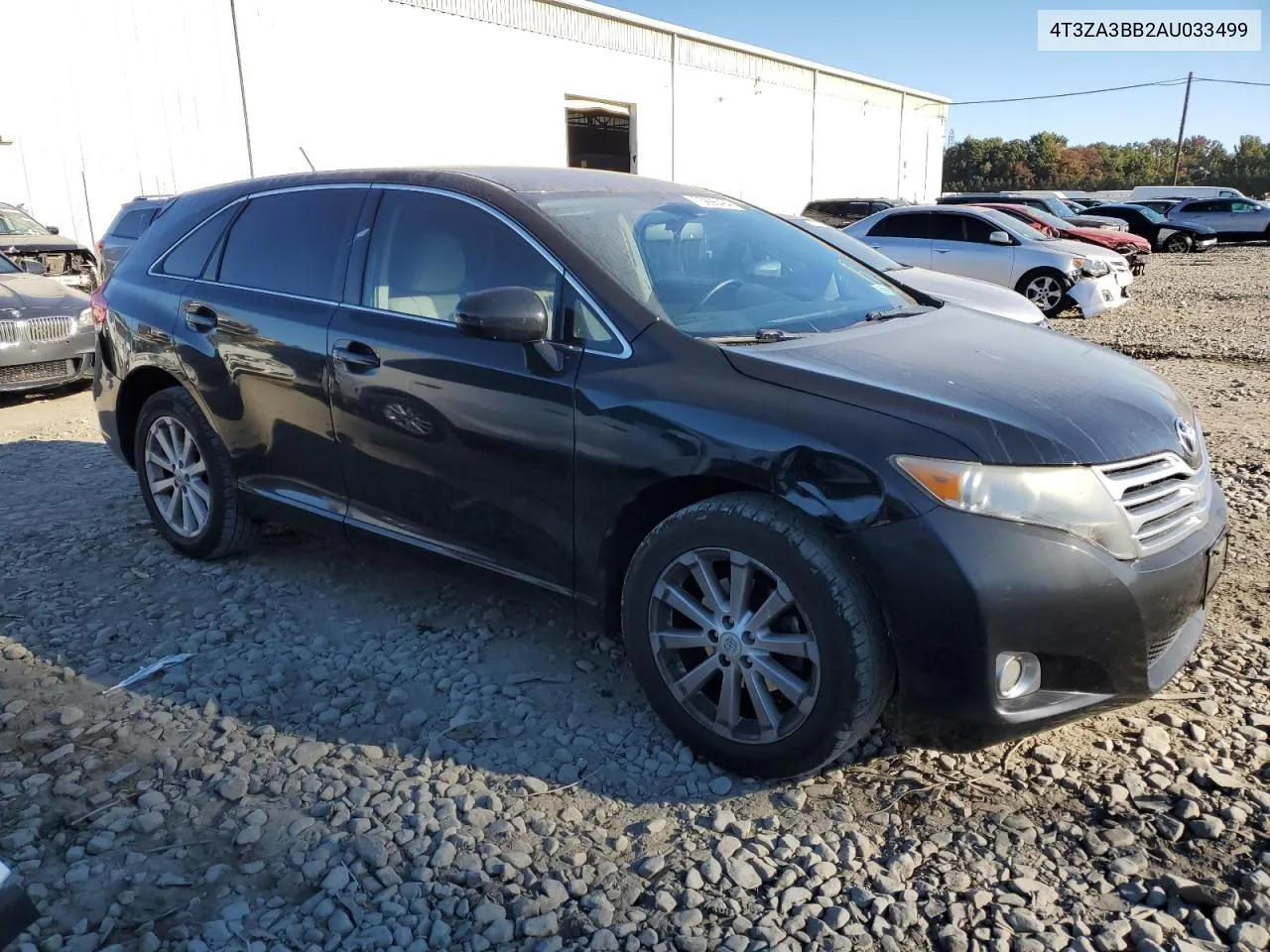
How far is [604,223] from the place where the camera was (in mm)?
3463

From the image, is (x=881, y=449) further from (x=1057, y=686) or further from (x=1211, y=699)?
(x=1211, y=699)

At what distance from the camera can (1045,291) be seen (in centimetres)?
1350

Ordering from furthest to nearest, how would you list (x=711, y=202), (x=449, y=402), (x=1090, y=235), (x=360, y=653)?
A: (x=1090, y=235) → (x=711, y=202) → (x=360, y=653) → (x=449, y=402)

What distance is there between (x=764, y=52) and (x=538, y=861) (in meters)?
34.1

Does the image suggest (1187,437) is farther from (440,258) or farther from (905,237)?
(905,237)

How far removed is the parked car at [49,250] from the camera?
39.3 ft

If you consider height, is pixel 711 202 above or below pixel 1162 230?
above

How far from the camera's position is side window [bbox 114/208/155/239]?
11695 mm

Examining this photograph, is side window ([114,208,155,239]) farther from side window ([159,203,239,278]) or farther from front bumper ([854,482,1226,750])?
front bumper ([854,482,1226,750])

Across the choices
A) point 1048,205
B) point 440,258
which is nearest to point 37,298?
point 440,258

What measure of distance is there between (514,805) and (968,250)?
1313cm

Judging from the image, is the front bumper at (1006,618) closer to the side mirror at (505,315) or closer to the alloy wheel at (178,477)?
the side mirror at (505,315)

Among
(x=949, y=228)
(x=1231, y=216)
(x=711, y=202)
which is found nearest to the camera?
(x=711, y=202)

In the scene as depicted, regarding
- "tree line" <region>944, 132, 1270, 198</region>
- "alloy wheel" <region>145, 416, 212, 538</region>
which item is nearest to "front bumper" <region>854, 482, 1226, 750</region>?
A: "alloy wheel" <region>145, 416, 212, 538</region>
